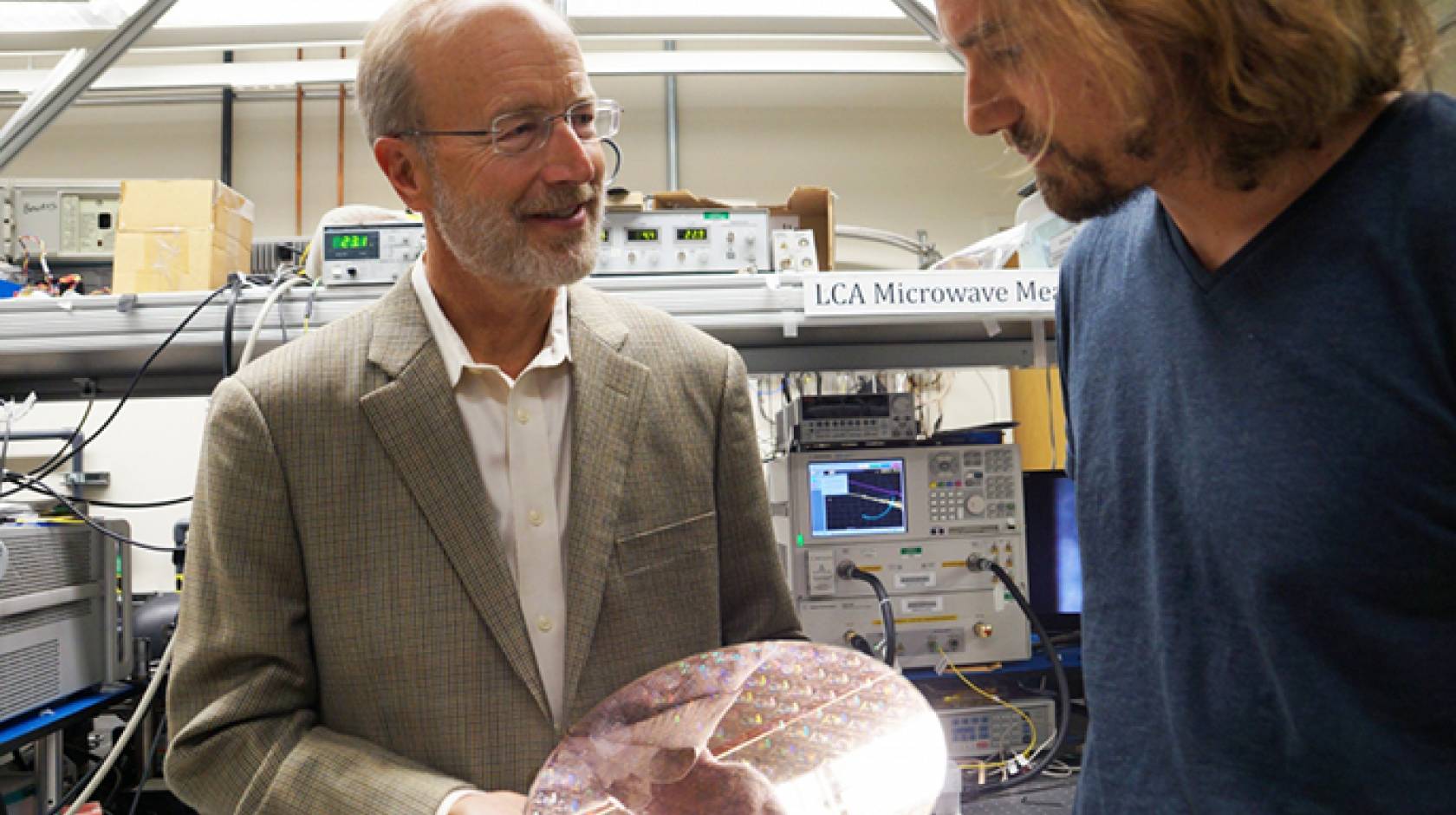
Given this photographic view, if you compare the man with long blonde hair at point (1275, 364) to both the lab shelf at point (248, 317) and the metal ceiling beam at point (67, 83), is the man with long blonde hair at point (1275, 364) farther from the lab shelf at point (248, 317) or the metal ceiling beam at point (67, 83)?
the metal ceiling beam at point (67, 83)

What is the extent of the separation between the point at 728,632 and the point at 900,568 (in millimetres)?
924

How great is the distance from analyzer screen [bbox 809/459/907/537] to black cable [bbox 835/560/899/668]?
75 millimetres

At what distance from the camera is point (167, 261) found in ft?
5.65

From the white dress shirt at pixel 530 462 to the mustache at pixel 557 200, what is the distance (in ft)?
0.50

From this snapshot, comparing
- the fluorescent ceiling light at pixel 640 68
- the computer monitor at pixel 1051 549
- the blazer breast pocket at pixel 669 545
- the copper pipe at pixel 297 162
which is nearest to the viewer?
the blazer breast pocket at pixel 669 545

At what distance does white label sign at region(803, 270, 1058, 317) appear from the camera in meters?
1.50

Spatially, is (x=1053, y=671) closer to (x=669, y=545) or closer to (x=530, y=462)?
(x=669, y=545)

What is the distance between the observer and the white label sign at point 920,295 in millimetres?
1504

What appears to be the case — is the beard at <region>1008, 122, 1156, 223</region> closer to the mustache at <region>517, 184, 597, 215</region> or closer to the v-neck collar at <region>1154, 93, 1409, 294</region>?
the v-neck collar at <region>1154, 93, 1409, 294</region>

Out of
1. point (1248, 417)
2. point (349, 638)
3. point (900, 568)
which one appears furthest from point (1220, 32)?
point (900, 568)

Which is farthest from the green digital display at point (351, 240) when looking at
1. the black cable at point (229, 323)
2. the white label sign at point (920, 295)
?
the white label sign at point (920, 295)

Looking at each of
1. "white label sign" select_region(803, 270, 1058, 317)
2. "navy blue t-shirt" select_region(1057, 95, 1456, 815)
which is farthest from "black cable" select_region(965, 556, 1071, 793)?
"navy blue t-shirt" select_region(1057, 95, 1456, 815)

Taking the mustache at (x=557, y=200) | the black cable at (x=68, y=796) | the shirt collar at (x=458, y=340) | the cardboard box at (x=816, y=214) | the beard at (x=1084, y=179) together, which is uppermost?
the cardboard box at (x=816, y=214)

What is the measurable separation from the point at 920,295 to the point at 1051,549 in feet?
3.50
